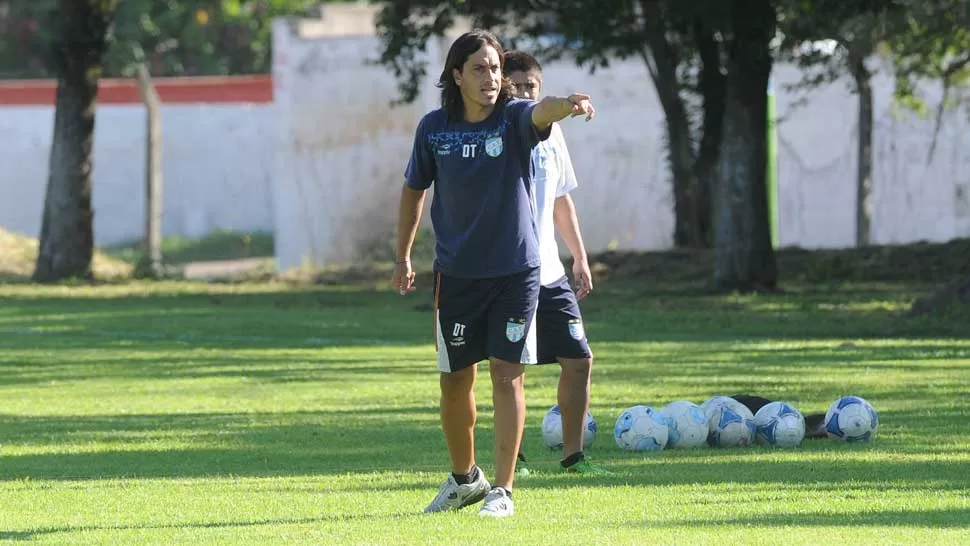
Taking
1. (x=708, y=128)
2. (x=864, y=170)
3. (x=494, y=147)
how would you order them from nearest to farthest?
(x=494, y=147) < (x=708, y=128) < (x=864, y=170)

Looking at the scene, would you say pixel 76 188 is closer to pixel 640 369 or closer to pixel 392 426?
pixel 640 369

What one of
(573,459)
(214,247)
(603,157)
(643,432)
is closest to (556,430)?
(643,432)

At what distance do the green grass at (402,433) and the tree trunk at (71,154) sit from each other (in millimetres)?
6816

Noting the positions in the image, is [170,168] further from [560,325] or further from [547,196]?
[547,196]

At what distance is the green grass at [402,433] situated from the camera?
729 centimetres

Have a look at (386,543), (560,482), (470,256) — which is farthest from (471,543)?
(560,482)

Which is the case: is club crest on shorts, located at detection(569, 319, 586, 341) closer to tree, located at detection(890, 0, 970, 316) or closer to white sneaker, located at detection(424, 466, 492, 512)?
white sneaker, located at detection(424, 466, 492, 512)

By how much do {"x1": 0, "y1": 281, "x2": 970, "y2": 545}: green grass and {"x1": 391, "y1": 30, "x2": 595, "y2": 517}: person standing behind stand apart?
464mm

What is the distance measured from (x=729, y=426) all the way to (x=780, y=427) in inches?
10.8

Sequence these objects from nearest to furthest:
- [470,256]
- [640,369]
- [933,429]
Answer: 1. [470,256]
2. [933,429]
3. [640,369]

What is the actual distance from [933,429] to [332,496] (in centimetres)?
406

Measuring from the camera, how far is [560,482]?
8.57 meters

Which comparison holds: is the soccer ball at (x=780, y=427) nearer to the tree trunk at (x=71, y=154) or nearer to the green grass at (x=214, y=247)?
the tree trunk at (x=71, y=154)

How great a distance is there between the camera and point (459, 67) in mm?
7445
